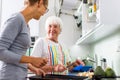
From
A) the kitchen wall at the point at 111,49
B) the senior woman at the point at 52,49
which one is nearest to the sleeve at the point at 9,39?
the senior woman at the point at 52,49

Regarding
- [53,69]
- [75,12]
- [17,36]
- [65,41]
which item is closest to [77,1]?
[75,12]

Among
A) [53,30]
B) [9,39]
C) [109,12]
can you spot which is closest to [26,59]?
[9,39]

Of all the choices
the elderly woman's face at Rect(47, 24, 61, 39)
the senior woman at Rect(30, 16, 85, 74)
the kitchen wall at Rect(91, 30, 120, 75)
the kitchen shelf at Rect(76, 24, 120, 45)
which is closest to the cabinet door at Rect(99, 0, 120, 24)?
the kitchen shelf at Rect(76, 24, 120, 45)

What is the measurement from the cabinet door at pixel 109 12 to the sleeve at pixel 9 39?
2.04 ft

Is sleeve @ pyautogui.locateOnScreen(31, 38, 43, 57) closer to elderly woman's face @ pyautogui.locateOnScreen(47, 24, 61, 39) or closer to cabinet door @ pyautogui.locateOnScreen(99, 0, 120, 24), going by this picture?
elderly woman's face @ pyautogui.locateOnScreen(47, 24, 61, 39)

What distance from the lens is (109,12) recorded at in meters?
1.48

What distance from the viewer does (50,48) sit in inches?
79.7

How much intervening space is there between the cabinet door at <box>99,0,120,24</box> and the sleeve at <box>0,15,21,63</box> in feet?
2.04

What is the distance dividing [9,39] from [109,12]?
2.41ft

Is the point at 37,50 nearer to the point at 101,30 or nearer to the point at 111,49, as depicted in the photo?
the point at 101,30

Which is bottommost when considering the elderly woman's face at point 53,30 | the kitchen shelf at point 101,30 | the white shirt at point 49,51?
the white shirt at point 49,51

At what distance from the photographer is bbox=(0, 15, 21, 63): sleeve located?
3.49 feet

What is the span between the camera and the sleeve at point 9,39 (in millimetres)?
1064

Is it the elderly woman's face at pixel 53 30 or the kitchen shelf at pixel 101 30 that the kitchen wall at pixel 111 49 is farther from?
the elderly woman's face at pixel 53 30
